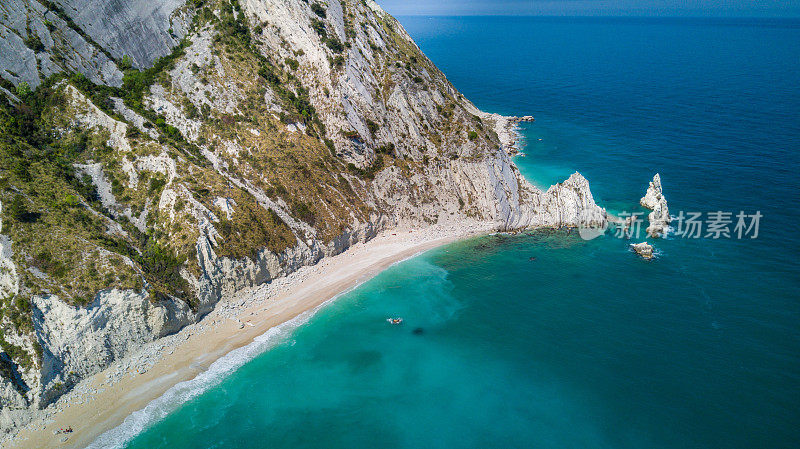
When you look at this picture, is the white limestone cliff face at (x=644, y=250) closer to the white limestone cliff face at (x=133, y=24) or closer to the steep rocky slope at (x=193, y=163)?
the steep rocky slope at (x=193, y=163)

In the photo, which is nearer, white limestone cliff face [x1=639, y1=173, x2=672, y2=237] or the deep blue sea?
the deep blue sea

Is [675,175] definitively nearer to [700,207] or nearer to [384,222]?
[700,207]

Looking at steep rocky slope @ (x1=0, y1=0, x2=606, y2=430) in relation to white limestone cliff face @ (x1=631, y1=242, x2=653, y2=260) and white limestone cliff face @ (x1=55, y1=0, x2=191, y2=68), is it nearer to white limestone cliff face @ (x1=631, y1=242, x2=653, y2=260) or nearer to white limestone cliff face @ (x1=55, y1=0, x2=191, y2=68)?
white limestone cliff face @ (x1=55, y1=0, x2=191, y2=68)

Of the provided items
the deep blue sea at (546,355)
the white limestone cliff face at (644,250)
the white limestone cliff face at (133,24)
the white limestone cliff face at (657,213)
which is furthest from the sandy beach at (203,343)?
the white limestone cliff face at (133,24)

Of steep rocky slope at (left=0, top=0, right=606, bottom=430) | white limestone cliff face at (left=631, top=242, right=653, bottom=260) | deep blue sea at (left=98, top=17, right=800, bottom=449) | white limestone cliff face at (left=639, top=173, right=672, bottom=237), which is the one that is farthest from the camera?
white limestone cliff face at (left=639, top=173, right=672, bottom=237)

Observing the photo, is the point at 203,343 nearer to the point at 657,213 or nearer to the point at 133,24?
the point at 133,24

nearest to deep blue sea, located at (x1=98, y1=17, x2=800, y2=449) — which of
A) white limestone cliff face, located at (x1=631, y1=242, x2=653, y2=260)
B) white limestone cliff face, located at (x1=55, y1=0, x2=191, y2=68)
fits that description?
white limestone cliff face, located at (x1=631, y1=242, x2=653, y2=260)

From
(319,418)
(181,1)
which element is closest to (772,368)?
(319,418)
